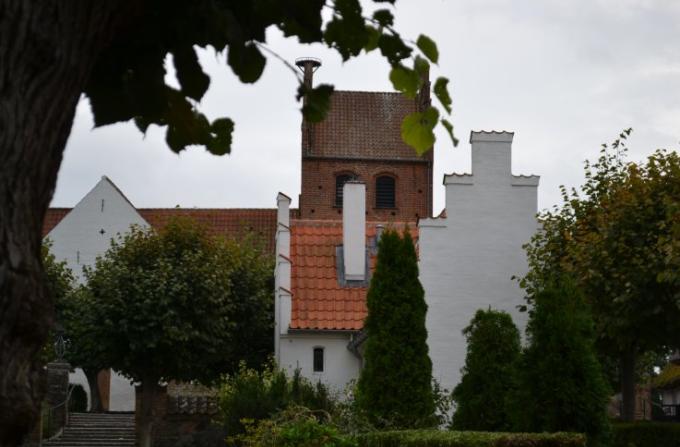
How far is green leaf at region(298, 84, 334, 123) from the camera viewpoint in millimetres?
3703

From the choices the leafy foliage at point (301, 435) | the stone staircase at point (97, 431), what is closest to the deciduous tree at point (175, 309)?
the stone staircase at point (97, 431)

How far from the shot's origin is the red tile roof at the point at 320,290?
109 feet

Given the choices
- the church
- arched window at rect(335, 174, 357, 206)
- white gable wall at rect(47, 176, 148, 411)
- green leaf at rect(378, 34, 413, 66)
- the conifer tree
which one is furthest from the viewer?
arched window at rect(335, 174, 357, 206)

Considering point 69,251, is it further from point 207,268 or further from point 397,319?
point 397,319

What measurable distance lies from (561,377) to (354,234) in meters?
17.7

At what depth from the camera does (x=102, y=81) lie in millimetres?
3523

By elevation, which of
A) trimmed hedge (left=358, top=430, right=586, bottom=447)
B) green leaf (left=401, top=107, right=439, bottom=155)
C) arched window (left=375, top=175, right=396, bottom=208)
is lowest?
trimmed hedge (left=358, top=430, right=586, bottom=447)

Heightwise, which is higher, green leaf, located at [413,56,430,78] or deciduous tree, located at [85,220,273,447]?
deciduous tree, located at [85,220,273,447]

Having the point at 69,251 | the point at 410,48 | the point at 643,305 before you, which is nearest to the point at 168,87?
the point at 410,48

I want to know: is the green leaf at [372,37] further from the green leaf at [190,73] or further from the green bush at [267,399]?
the green bush at [267,399]

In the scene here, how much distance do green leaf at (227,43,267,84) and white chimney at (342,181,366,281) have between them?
101ft

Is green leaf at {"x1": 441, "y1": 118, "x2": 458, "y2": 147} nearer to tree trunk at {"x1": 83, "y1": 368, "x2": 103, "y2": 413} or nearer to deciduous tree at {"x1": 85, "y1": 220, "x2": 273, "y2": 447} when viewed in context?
deciduous tree at {"x1": 85, "y1": 220, "x2": 273, "y2": 447}

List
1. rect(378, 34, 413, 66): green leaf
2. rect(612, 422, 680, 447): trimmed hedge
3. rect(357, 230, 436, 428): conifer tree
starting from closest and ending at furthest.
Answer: rect(378, 34, 413, 66): green leaf, rect(357, 230, 436, 428): conifer tree, rect(612, 422, 680, 447): trimmed hedge

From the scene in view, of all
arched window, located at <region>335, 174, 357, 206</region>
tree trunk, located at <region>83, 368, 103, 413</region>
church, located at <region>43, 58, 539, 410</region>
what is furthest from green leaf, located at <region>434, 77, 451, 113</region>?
arched window, located at <region>335, 174, 357, 206</region>
